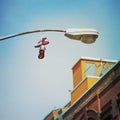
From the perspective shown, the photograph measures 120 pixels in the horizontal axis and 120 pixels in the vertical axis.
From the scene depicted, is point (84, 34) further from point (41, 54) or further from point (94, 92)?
point (94, 92)

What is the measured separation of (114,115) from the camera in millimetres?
25000

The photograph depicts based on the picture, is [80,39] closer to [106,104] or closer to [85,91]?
[106,104]

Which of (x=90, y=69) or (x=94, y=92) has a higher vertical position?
(x=90, y=69)

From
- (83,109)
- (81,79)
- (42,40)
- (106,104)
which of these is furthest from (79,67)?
(42,40)

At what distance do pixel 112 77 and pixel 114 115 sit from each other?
2.01 metres

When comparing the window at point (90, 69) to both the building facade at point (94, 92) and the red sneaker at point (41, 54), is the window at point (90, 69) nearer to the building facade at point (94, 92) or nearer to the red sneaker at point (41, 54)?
the building facade at point (94, 92)

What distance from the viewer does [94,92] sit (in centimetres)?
2706

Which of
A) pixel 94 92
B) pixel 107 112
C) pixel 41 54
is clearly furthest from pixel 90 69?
pixel 41 54

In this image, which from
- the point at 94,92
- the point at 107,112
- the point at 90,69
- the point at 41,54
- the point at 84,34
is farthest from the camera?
the point at 90,69

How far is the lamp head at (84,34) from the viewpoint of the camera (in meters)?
12.1

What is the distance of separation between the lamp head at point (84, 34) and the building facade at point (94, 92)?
41.8 ft

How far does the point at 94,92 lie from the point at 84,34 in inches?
600

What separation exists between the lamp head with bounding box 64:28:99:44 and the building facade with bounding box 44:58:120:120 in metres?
12.8

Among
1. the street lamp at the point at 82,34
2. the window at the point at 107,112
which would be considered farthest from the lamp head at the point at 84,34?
the window at the point at 107,112
